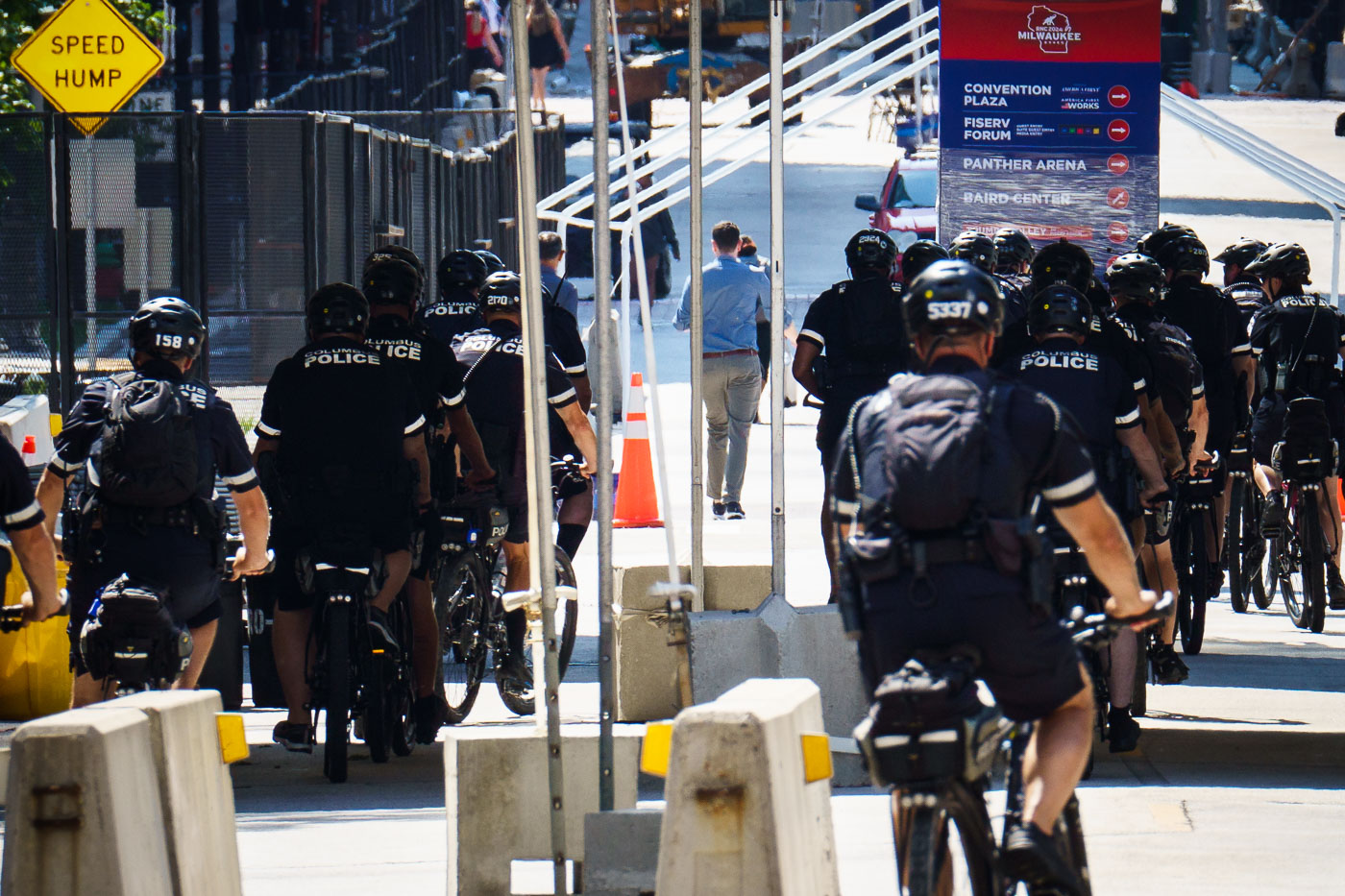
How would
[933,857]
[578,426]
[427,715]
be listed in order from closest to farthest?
[933,857] < [427,715] < [578,426]

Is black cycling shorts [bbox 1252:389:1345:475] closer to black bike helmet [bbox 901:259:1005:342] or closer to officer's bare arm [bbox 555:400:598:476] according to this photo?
officer's bare arm [bbox 555:400:598:476]

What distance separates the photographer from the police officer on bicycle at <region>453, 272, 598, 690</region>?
970 centimetres

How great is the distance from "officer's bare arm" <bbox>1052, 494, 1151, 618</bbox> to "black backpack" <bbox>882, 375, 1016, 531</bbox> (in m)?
0.22

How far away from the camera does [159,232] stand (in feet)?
50.9

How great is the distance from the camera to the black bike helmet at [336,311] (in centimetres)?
839

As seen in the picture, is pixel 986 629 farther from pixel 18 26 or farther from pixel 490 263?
pixel 18 26

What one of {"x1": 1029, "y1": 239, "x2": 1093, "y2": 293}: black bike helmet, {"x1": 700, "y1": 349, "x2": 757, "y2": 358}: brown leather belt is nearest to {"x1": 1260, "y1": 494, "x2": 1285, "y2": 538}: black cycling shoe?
{"x1": 1029, "y1": 239, "x2": 1093, "y2": 293}: black bike helmet

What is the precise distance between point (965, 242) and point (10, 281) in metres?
7.31

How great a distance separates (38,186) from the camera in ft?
50.3

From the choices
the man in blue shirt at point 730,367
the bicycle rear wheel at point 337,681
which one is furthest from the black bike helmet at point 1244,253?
the bicycle rear wheel at point 337,681

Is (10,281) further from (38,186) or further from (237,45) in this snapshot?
(237,45)

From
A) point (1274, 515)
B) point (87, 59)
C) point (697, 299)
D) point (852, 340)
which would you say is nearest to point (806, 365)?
point (852, 340)

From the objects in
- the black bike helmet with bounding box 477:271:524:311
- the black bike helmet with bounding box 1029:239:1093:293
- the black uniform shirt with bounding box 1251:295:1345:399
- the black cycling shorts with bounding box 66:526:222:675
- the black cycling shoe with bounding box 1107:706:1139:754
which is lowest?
the black cycling shoe with bounding box 1107:706:1139:754

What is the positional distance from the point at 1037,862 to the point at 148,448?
3487 mm
